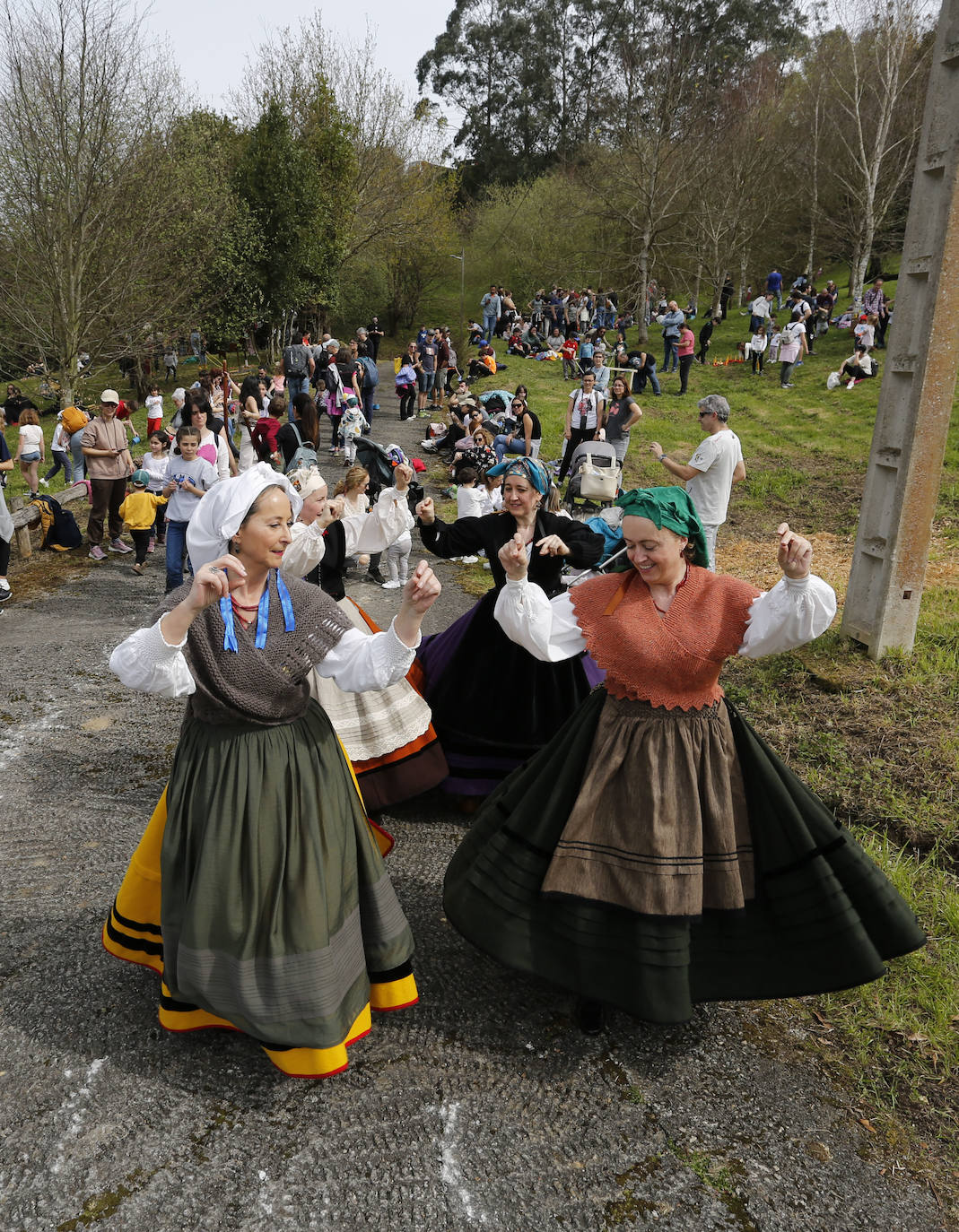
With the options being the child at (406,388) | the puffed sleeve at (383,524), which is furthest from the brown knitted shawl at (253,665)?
the child at (406,388)

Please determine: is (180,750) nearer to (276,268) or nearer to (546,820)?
(546,820)

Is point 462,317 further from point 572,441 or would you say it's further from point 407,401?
point 572,441

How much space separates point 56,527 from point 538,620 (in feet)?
28.3

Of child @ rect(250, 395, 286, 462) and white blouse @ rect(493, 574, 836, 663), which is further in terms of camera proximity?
child @ rect(250, 395, 286, 462)

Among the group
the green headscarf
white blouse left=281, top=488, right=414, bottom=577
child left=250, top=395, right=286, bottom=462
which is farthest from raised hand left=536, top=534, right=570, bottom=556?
child left=250, top=395, right=286, bottom=462

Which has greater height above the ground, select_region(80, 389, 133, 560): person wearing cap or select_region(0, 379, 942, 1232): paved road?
select_region(80, 389, 133, 560): person wearing cap

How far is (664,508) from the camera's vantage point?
2.92 m

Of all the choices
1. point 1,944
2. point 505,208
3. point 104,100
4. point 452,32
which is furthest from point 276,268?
point 452,32

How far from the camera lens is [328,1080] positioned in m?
2.95

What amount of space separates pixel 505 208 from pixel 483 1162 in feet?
139

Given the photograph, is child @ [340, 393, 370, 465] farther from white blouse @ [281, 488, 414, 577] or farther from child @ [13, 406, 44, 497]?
white blouse @ [281, 488, 414, 577]

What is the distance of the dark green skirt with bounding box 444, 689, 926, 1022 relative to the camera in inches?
111

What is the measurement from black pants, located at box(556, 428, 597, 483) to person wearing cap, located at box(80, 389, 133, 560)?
588cm

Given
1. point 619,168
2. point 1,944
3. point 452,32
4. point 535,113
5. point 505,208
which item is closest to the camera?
point 1,944
